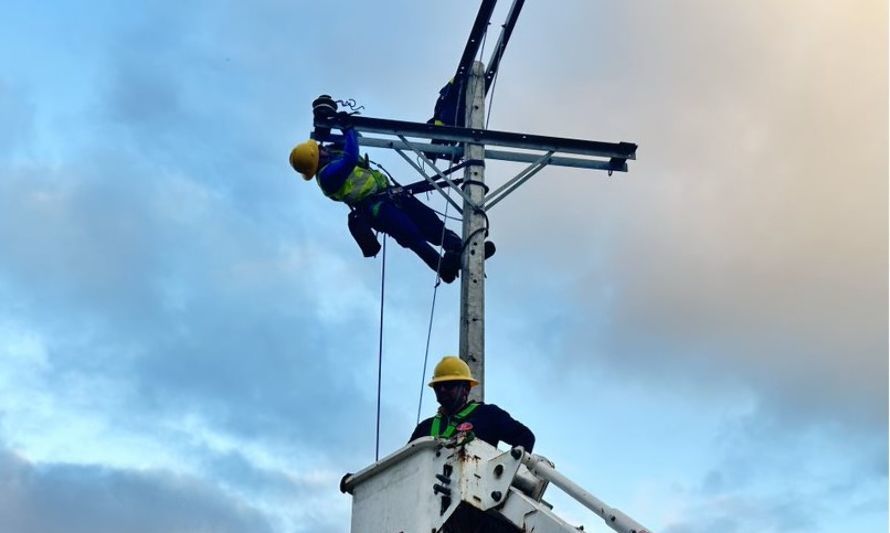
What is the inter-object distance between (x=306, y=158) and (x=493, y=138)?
151 centimetres

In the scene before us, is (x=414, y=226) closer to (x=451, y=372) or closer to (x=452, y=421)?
(x=451, y=372)

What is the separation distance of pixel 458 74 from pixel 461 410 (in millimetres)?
4502

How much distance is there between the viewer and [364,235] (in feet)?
31.7

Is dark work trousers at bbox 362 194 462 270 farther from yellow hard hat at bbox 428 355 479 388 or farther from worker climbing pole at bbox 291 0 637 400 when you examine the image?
yellow hard hat at bbox 428 355 479 388

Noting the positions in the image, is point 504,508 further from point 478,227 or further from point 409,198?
point 409,198

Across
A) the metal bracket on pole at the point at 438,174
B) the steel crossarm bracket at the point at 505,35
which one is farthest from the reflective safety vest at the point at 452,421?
the steel crossarm bracket at the point at 505,35

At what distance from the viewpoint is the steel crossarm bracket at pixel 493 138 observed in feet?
29.7

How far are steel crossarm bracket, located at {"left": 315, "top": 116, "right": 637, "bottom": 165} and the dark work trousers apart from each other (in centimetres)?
72

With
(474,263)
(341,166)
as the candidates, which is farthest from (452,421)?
(341,166)

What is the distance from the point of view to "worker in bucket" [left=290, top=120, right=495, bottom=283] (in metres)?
9.23

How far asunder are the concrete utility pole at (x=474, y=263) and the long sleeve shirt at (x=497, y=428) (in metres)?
1.34

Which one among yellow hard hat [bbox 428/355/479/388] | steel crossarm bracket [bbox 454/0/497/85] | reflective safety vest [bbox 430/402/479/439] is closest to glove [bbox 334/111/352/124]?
steel crossarm bracket [bbox 454/0/497/85]

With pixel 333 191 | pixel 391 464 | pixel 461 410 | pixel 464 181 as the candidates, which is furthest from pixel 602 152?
pixel 391 464

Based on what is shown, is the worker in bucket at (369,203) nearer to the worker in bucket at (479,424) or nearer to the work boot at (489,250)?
the work boot at (489,250)
